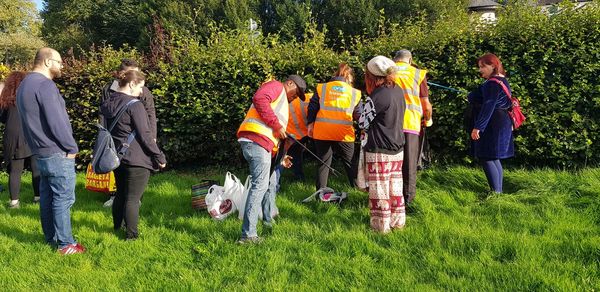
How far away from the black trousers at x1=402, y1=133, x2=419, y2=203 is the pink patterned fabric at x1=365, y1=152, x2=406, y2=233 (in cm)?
47

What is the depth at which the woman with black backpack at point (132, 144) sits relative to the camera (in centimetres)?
422

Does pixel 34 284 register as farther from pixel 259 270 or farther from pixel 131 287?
pixel 259 270

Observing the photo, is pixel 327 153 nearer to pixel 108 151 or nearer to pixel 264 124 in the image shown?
pixel 264 124

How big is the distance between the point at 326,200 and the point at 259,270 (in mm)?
1846

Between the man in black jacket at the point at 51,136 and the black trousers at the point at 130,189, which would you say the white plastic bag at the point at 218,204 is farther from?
the man in black jacket at the point at 51,136

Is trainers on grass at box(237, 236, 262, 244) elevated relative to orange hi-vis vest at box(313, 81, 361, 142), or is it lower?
lower

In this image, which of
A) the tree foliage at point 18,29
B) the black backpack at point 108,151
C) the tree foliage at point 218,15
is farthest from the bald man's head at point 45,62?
the tree foliage at point 18,29

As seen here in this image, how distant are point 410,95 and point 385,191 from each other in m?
1.24

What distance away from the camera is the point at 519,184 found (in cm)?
542

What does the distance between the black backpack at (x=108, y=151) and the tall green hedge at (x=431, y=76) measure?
2628 mm

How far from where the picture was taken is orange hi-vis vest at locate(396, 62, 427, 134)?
4.84 metres

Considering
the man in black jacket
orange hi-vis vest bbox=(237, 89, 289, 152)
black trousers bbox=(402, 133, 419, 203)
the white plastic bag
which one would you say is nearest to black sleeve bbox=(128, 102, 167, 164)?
the man in black jacket

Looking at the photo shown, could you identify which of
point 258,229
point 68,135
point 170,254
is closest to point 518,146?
point 258,229

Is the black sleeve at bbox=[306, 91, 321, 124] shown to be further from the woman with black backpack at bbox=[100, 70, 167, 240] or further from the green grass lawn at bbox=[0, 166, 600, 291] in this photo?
the woman with black backpack at bbox=[100, 70, 167, 240]
